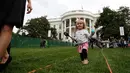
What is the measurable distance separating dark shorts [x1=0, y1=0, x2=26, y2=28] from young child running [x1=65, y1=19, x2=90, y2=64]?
277 centimetres

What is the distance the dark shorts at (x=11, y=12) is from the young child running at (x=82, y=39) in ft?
9.08

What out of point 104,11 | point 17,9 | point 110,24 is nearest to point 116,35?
point 110,24

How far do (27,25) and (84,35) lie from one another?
48.0 meters

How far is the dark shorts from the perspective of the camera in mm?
1824

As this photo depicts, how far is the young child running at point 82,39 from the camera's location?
4.48m

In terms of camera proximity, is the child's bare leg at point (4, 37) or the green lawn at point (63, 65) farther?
the green lawn at point (63, 65)

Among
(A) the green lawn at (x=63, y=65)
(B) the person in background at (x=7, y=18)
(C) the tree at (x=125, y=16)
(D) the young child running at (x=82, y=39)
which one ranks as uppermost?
(C) the tree at (x=125, y=16)

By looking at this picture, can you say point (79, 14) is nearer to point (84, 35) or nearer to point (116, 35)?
point (116, 35)

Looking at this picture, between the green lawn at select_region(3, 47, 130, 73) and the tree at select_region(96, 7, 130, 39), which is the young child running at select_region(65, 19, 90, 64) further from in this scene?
the tree at select_region(96, 7, 130, 39)

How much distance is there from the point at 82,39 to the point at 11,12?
9.52 ft

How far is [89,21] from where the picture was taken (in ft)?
234

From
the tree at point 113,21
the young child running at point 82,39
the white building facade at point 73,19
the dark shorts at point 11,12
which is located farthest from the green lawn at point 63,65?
the white building facade at point 73,19

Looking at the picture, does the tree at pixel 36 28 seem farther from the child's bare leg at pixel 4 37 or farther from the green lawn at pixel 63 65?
the child's bare leg at pixel 4 37

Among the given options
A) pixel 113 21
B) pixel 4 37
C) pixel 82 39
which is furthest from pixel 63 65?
pixel 113 21
